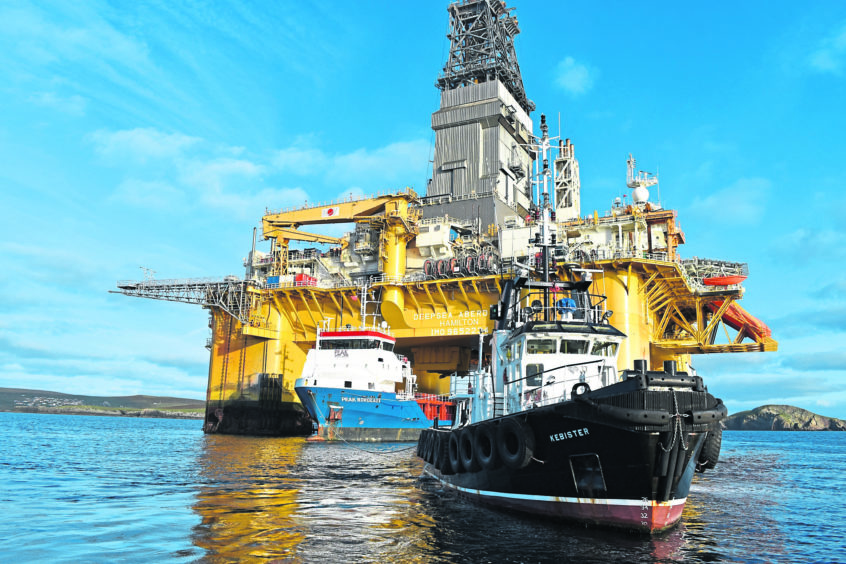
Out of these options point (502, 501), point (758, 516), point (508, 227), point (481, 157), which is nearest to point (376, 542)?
point (502, 501)

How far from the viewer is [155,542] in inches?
449

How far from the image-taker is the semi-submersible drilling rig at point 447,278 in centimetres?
4325

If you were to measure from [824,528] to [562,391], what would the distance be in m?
7.46

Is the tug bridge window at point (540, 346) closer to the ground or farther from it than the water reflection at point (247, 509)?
farther from it

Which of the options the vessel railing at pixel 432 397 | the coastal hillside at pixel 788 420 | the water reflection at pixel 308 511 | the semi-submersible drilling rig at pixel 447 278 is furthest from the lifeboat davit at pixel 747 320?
the coastal hillside at pixel 788 420

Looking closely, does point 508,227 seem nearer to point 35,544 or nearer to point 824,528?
point 824,528

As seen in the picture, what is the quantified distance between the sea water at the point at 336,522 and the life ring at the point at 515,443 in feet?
4.47

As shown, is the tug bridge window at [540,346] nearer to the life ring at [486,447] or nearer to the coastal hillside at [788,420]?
the life ring at [486,447]

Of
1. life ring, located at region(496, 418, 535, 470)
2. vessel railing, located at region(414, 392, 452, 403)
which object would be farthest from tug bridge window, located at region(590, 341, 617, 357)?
vessel railing, located at region(414, 392, 452, 403)

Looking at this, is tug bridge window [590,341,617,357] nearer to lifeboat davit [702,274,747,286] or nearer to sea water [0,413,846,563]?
sea water [0,413,846,563]

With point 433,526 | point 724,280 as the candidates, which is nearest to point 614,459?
point 433,526

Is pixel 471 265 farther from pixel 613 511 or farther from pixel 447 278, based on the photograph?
pixel 613 511

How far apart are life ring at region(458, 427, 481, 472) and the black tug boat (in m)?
0.03

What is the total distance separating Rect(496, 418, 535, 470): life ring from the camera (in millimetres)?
13062
